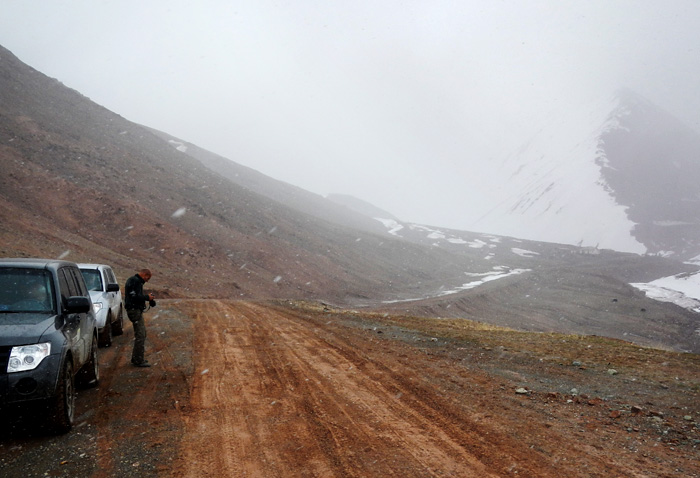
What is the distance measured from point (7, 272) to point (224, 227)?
3971 cm

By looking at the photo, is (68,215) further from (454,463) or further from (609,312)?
(609,312)

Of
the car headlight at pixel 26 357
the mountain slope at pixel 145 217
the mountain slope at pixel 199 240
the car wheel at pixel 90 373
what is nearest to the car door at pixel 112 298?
the car wheel at pixel 90 373

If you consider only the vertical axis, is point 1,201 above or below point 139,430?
below

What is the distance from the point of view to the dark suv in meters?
4.85

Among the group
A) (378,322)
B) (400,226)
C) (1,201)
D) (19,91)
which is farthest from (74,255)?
(400,226)

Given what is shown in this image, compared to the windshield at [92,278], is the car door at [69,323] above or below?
above

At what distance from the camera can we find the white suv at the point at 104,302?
410 inches

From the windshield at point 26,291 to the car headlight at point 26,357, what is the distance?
0.84 meters

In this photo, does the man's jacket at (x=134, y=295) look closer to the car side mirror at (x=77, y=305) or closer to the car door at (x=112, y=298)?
the car side mirror at (x=77, y=305)

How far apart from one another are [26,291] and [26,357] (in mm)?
1259

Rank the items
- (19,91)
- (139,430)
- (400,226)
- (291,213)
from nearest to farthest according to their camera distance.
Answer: (139,430)
(19,91)
(291,213)
(400,226)

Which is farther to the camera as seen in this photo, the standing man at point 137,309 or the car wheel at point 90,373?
the standing man at point 137,309

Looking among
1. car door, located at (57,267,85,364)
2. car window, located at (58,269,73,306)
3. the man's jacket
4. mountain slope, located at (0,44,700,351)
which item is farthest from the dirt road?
mountain slope, located at (0,44,700,351)

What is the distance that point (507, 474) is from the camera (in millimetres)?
4645
